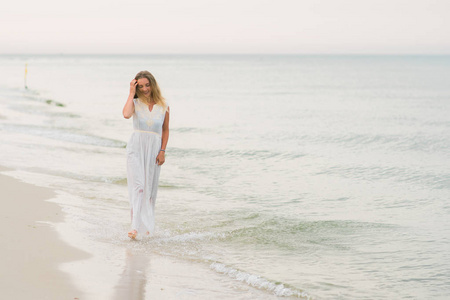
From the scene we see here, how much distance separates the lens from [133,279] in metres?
5.68

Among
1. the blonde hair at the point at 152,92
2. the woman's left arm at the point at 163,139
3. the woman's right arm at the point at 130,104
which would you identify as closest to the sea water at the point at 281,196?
the woman's left arm at the point at 163,139

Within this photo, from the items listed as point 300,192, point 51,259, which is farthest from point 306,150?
point 51,259

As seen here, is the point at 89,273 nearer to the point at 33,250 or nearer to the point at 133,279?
the point at 133,279

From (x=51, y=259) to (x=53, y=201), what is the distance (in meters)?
3.06

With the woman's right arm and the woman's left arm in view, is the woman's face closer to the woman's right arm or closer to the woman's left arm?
the woman's right arm

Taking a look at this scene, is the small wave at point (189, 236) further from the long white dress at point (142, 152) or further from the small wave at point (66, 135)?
the small wave at point (66, 135)

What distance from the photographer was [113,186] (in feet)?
36.0

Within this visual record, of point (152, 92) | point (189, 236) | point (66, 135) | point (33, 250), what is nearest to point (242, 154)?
point (66, 135)

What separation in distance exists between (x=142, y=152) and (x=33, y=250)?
1.67 meters

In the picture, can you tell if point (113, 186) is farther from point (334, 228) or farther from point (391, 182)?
point (391, 182)

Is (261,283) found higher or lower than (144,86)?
lower

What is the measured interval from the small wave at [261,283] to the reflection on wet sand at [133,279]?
805 millimetres

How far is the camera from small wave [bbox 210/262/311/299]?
5691mm

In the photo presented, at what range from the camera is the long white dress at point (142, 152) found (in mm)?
6875
